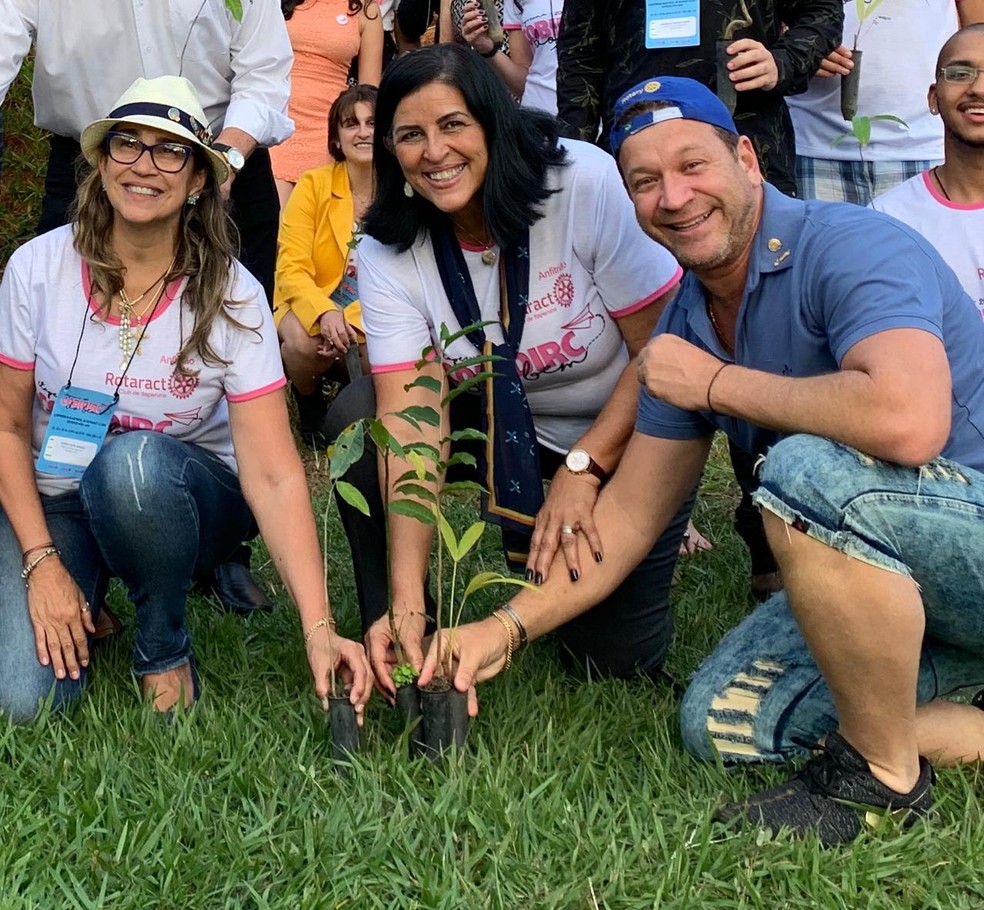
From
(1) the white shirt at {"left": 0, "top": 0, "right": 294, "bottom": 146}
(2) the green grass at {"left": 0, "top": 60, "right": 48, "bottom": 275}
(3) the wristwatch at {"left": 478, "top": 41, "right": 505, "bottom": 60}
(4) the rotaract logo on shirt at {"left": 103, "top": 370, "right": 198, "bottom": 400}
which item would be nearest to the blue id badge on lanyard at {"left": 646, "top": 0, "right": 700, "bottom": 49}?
(1) the white shirt at {"left": 0, "top": 0, "right": 294, "bottom": 146}

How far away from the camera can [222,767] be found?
2801mm

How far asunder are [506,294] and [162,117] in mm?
901

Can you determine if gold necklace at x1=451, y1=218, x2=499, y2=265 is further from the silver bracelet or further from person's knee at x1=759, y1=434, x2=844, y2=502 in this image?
the silver bracelet

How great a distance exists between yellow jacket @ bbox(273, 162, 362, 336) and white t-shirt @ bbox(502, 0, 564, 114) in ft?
3.03

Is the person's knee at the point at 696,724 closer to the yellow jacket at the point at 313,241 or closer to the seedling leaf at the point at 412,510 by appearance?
the seedling leaf at the point at 412,510

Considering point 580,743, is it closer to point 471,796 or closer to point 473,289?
point 471,796

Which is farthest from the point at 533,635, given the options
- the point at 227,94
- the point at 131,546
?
the point at 227,94

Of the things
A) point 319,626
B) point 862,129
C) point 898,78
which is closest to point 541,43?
point 898,78

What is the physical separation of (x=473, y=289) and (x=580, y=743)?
44.6 inches

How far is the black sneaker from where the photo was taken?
2588 mm

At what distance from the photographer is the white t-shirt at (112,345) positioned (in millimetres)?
3279

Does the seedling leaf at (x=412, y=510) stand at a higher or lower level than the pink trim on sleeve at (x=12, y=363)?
lower

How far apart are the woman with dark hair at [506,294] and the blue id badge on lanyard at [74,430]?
1.95 ft

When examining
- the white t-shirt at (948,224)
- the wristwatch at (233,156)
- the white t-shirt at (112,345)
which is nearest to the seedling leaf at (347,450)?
the white t-shirt at (112,345)
